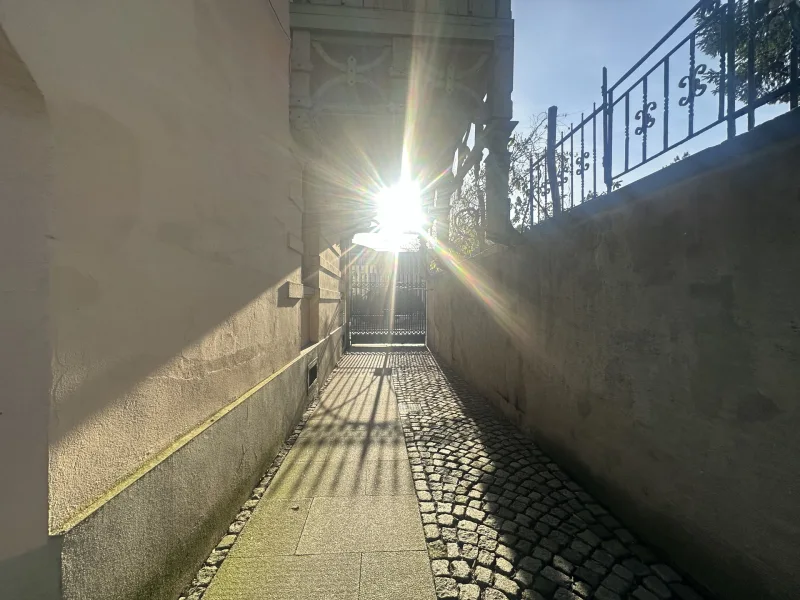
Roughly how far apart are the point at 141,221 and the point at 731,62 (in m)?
3.58

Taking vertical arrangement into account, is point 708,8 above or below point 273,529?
above

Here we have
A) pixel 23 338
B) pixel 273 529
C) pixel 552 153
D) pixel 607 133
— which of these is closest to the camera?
pixel 23 338

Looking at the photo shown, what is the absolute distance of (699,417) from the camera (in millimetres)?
1980

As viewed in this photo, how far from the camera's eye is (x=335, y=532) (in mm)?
2438

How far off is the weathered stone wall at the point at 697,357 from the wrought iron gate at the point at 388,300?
1060 centimetres

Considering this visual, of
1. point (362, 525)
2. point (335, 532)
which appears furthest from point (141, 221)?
point (362, 525)

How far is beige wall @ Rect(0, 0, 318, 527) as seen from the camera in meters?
1.37

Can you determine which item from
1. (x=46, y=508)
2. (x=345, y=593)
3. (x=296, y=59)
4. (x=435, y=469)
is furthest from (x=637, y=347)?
(x=296, y=59)

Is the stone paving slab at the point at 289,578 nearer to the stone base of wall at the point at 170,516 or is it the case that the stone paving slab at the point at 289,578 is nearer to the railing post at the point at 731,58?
the stone base of wall at the point at 170,516

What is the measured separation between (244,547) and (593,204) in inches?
151

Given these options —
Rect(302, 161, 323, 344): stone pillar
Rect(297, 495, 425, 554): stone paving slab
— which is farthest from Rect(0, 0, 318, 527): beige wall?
Rect(302, 161, 323, 344): stone pillar

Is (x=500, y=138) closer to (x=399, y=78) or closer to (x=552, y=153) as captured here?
(x=552, y=153)

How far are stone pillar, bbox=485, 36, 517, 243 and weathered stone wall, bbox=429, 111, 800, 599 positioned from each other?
3.59 feet

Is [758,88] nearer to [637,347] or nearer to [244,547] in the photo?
[637,347]
